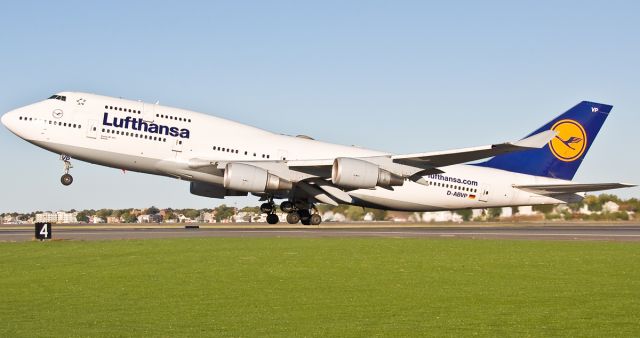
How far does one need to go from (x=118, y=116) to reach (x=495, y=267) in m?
23.1

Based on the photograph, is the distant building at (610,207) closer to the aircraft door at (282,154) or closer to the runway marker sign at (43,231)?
the aircraft door at (282,154)

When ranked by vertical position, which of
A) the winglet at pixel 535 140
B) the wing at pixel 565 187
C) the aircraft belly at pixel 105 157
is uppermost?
the winglet at pixel 535 140

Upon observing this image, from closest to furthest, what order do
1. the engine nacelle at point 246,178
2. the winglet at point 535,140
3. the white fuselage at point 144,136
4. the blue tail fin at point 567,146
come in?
the winglet at point 535,140 < the engine nacelle at point 246,178 < the white fuselage at point 144,136 < the blue tail fin at point 567,146

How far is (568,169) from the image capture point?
1722 inches

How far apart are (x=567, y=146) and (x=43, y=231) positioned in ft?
95.2

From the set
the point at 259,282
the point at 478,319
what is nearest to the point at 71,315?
the point at 259,282

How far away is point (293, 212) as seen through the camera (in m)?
40.4

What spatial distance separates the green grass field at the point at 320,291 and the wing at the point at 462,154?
9485mm

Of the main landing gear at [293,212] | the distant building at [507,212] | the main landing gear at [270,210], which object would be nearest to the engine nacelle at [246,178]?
the main landing gear at [293,212]

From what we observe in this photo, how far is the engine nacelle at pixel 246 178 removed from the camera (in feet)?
114

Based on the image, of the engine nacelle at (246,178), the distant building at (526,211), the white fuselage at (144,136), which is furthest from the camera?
the distant building at (526,211)

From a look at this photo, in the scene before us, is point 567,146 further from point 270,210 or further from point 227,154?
point 227,154

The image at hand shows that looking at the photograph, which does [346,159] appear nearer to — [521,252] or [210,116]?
[210,116]

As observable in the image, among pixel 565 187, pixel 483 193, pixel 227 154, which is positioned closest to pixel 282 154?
pixel 227 154
